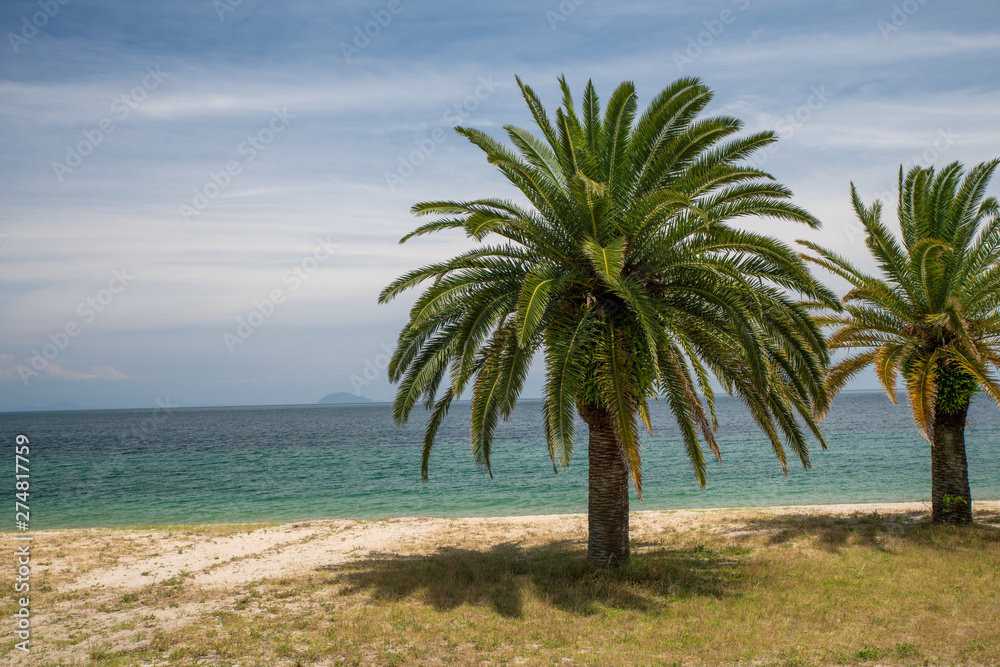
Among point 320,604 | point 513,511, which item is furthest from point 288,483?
point 320,604

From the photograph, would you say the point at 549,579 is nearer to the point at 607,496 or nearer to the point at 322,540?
the point at 607,496

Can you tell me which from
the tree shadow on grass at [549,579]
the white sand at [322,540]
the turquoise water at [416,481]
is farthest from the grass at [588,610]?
the turquoise water at [416,481]

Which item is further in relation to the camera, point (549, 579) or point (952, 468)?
point (952, 468)

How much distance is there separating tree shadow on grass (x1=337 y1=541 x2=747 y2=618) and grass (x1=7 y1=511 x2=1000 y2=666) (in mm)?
46

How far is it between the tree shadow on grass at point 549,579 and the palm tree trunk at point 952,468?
19.0 ft

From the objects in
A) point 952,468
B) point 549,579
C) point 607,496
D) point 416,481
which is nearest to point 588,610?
point 549,579

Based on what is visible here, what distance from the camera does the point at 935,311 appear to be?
1383 cm

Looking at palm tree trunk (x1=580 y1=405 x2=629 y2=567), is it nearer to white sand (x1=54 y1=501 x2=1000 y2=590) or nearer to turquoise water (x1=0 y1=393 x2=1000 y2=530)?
white sand (x1=54 y1=501 x2=1000 y2=590)

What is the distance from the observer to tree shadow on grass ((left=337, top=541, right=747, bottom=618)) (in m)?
10.4

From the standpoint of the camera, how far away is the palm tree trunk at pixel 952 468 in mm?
14430

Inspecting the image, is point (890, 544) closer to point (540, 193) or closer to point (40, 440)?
point (540, 193)

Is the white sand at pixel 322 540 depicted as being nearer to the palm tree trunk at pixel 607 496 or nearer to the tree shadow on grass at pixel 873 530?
the tree shadow on grass at pixel 873 530

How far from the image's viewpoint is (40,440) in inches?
2849

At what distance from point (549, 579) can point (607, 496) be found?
1.81 metres
